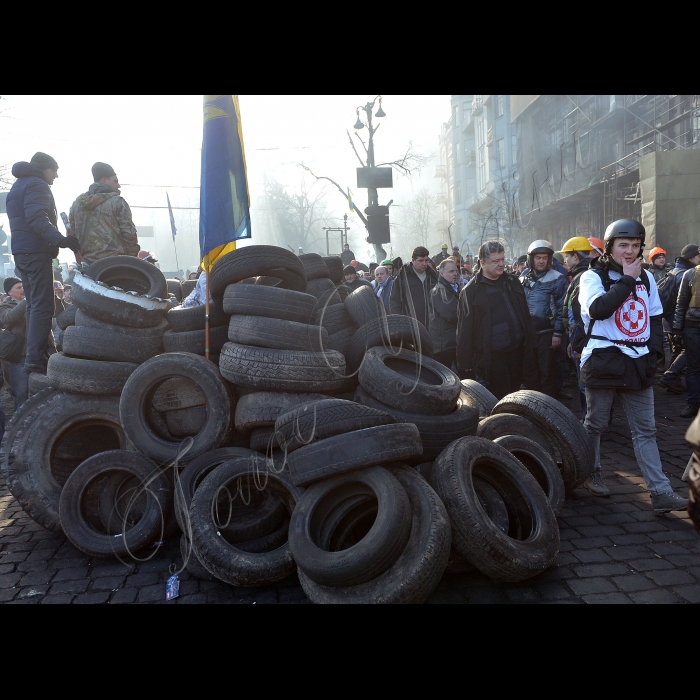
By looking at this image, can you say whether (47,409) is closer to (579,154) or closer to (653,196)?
(653,196)

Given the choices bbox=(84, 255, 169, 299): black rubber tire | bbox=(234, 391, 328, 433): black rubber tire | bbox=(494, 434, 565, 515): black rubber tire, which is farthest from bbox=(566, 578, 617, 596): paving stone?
bbox=(84, 255, 169, 299): black rubber tire

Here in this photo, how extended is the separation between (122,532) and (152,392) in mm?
1205

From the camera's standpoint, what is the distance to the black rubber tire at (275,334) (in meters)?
5.07

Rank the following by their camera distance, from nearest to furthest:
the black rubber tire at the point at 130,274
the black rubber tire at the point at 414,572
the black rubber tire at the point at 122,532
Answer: the black rubber tire at the point at 414,572 → the black rubber tire at the point at 122,532 → the black rubber tire at the point at 130,274

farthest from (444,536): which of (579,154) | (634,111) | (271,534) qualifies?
(579,154)

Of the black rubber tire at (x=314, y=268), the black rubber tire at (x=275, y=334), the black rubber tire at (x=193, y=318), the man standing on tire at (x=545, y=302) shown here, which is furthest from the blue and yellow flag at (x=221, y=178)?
the man standing on tire at (x=545, y=302)

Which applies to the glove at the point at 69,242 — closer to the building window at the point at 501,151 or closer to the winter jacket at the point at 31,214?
the winter jacket at the point at 31,214

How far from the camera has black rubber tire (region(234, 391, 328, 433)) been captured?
4.77 metres

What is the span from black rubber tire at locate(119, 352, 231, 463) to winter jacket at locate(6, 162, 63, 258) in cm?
269

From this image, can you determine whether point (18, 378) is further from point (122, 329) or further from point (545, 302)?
point (545, 302)

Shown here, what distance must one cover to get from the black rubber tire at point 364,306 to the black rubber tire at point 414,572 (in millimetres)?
2490

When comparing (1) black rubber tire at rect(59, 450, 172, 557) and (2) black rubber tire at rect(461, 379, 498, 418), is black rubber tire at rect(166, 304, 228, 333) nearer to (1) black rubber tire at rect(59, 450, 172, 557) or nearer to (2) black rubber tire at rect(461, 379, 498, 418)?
(1) black rubber tire at rect(59, 450, 172, 557)

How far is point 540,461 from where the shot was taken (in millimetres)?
4797

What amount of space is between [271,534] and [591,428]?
3.00m
